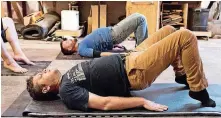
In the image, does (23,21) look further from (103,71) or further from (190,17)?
(103,71)

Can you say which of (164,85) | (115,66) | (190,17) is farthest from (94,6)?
(115,66)

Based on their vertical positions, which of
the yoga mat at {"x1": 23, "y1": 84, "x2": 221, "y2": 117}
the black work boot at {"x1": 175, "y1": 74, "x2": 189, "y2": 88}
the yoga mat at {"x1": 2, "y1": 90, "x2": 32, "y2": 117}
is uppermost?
the black work boot at {"x1": 175, "y1": 74, "x2": 189, "y2": 88}

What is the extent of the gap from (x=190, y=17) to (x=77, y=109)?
13.0ft

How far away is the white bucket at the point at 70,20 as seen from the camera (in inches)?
221

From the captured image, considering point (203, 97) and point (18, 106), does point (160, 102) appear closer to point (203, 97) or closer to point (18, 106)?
point (203, 97)

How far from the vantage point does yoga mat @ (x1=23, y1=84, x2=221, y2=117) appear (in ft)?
7.75

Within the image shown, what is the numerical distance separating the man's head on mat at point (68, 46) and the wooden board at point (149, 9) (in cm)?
161

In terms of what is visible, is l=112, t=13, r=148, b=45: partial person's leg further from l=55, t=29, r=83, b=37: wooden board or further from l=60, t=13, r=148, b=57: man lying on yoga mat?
l=55, t=29, r=83, b=37: wooden board

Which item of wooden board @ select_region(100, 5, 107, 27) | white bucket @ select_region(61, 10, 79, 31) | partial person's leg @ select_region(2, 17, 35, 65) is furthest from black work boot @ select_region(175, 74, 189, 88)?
wooden board @ select_region(100, 5, 107, 27)

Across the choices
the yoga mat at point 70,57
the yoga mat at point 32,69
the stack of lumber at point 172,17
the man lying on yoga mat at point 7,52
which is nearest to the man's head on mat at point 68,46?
the yoga mat at point 70,57

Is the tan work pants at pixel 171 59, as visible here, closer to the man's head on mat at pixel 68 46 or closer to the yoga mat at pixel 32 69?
the yoga mat at pixel 32 69

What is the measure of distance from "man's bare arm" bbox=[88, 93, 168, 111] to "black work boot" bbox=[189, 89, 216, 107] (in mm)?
220

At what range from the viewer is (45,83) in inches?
95.0

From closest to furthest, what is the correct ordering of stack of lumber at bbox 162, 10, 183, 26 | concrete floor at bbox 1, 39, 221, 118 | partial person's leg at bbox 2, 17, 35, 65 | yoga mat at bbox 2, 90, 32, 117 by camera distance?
yoga mat at bbox 2, 90, 32, 117 < concrete floor at bbox 1, 39, 221, 118 < partial person's leg at bbox 2, 17, 35, 65 < stack of lumber at bbox 162, 10, 183, 26
